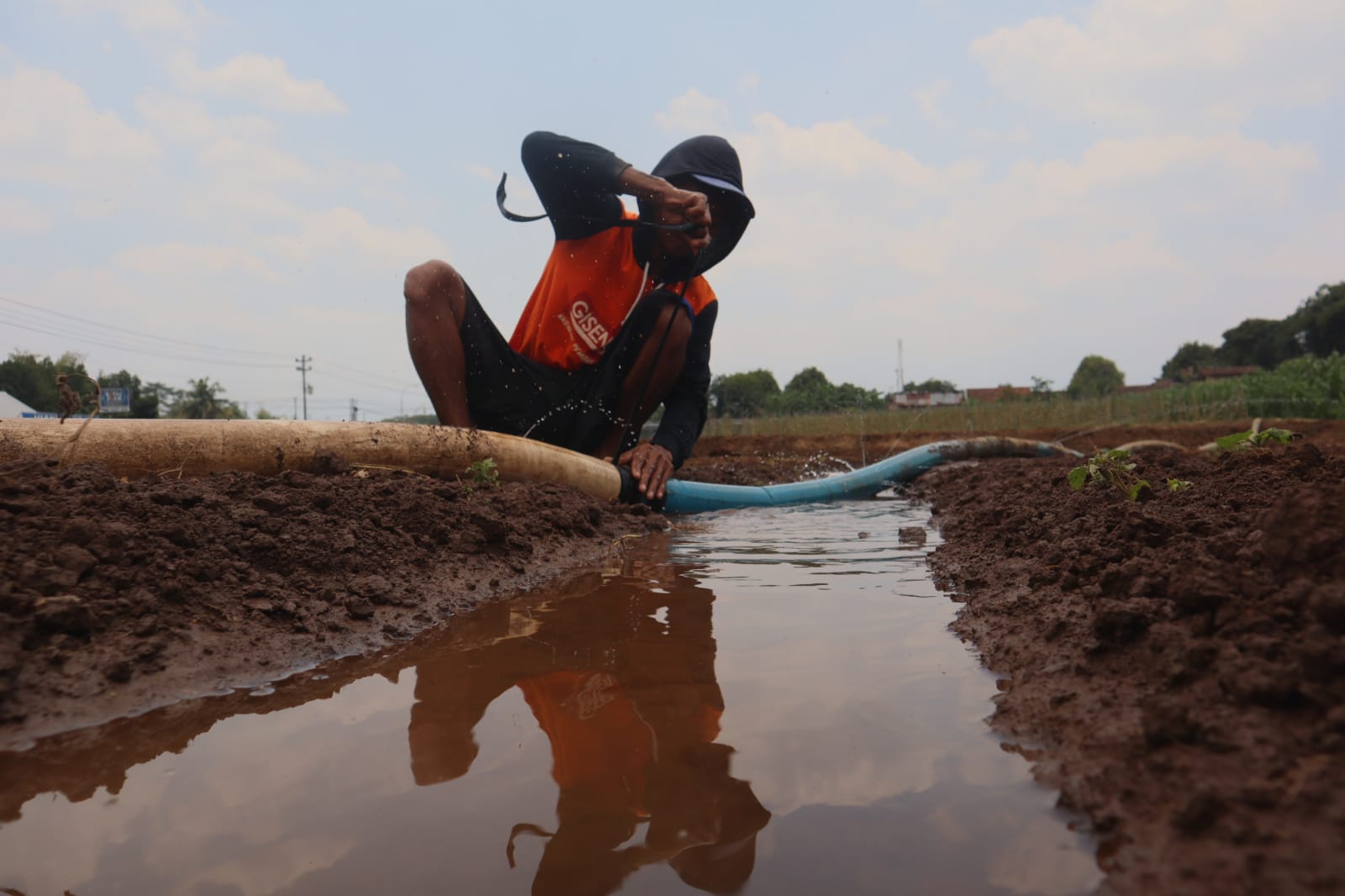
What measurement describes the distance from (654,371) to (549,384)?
559 millimetres

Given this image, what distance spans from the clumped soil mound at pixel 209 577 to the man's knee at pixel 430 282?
130 cm

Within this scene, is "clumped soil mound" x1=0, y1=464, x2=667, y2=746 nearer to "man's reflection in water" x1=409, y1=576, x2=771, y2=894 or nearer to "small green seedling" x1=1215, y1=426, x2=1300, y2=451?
"man's reflection in water" x1=409, y1=576, x2=771, y2=894

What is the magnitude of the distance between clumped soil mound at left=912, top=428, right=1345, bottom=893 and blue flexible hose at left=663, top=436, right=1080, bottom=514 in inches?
107

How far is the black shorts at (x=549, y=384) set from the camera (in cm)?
394

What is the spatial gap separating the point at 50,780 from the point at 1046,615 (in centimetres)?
158

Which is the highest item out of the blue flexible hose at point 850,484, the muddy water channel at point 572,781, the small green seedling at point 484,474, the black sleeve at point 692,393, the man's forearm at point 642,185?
the man's forearm at point 642,185

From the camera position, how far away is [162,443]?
8.55 feet

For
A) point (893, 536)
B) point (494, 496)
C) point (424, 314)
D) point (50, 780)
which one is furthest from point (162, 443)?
point (893, 536)

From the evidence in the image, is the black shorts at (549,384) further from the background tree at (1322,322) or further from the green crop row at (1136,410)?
the background tree at (1322,322)

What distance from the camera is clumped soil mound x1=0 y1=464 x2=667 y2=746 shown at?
4.33 ft

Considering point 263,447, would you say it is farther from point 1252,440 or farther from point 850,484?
point 850,484

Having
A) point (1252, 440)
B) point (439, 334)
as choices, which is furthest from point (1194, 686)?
point (439, 334)

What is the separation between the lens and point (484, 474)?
10.2 feet

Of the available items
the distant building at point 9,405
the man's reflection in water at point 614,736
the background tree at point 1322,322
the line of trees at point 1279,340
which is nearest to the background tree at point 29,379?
the distant building at point 9,405
